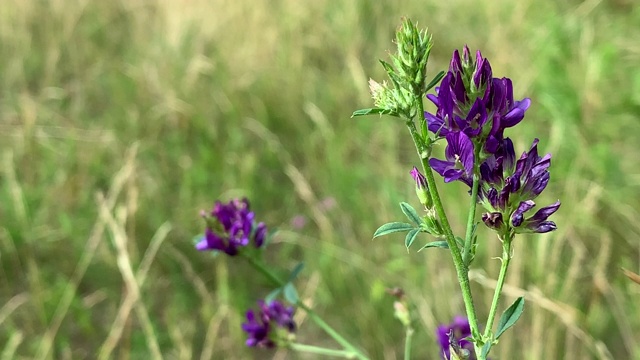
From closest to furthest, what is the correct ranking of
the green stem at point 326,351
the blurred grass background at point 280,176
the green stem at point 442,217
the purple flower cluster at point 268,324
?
the green stem at point 442,217 → the green stem at point 326,351 → the purple flower cluster at point 268,324 → the blurred grass background at point 280,176

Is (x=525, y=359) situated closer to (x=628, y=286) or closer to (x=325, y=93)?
(x=628, y=286)

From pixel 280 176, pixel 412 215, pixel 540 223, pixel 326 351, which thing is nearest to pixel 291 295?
pixel 326 351

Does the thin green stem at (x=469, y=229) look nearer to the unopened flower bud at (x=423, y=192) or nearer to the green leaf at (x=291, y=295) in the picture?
the unopened flower bud at (x=423, y=192)

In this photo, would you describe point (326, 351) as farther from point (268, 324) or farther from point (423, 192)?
point (423, 192)

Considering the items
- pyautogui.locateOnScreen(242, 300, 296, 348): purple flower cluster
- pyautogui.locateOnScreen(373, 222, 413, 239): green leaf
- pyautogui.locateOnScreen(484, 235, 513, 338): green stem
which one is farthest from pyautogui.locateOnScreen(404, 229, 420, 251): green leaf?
pyautogui.locateOnScreen(242, 300, 296, 348): purple flower cluster

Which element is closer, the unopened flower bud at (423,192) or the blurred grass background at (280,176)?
the unopened flower bud at (423,192)

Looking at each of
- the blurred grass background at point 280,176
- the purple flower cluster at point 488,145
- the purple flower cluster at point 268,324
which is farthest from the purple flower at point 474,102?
the blurred grass background at point 280,176

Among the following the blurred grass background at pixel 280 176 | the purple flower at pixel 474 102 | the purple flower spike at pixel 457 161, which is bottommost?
the blurred grass background at pixel 280 176
